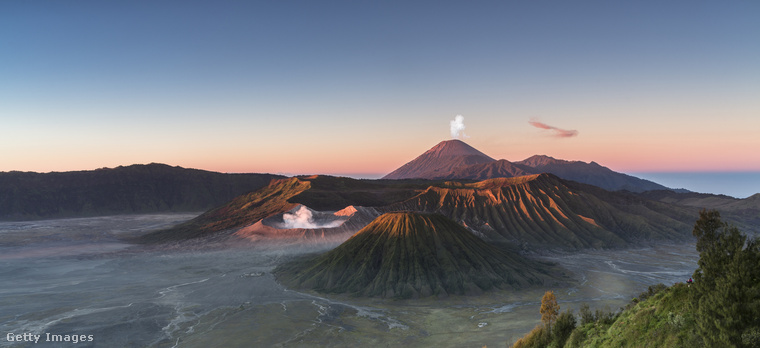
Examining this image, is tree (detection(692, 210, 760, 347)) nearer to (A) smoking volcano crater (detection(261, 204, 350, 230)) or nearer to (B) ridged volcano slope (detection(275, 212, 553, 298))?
(B) ridged volcano slope (detection(275, 212, 553, 298))

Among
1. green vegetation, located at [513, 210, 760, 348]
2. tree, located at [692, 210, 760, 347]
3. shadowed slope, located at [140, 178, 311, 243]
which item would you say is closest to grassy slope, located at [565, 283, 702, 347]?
green vegetation, located at [513, 210, 760, 348]

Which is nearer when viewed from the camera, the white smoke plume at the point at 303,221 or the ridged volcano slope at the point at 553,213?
the ridged volcano slope at the point at 553,213

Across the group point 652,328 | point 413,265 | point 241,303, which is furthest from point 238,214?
point 652,328

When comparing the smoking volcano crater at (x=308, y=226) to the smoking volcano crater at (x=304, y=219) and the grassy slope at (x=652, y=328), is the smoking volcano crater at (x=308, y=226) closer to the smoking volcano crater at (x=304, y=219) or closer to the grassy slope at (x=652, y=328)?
the smoking volcano crater at (x=304, y=219)

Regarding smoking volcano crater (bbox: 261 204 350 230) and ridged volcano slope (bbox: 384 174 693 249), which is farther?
smoking volcano crater (bbox: 261 204 350 230)

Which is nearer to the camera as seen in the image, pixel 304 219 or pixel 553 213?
pixel 553 213

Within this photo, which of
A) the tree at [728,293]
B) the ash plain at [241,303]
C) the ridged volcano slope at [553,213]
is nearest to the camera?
the tree at [728,293]

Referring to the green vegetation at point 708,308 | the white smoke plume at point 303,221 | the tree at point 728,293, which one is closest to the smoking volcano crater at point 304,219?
the white smoke plume at point 303,221

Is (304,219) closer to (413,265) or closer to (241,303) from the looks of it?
(413,265)
